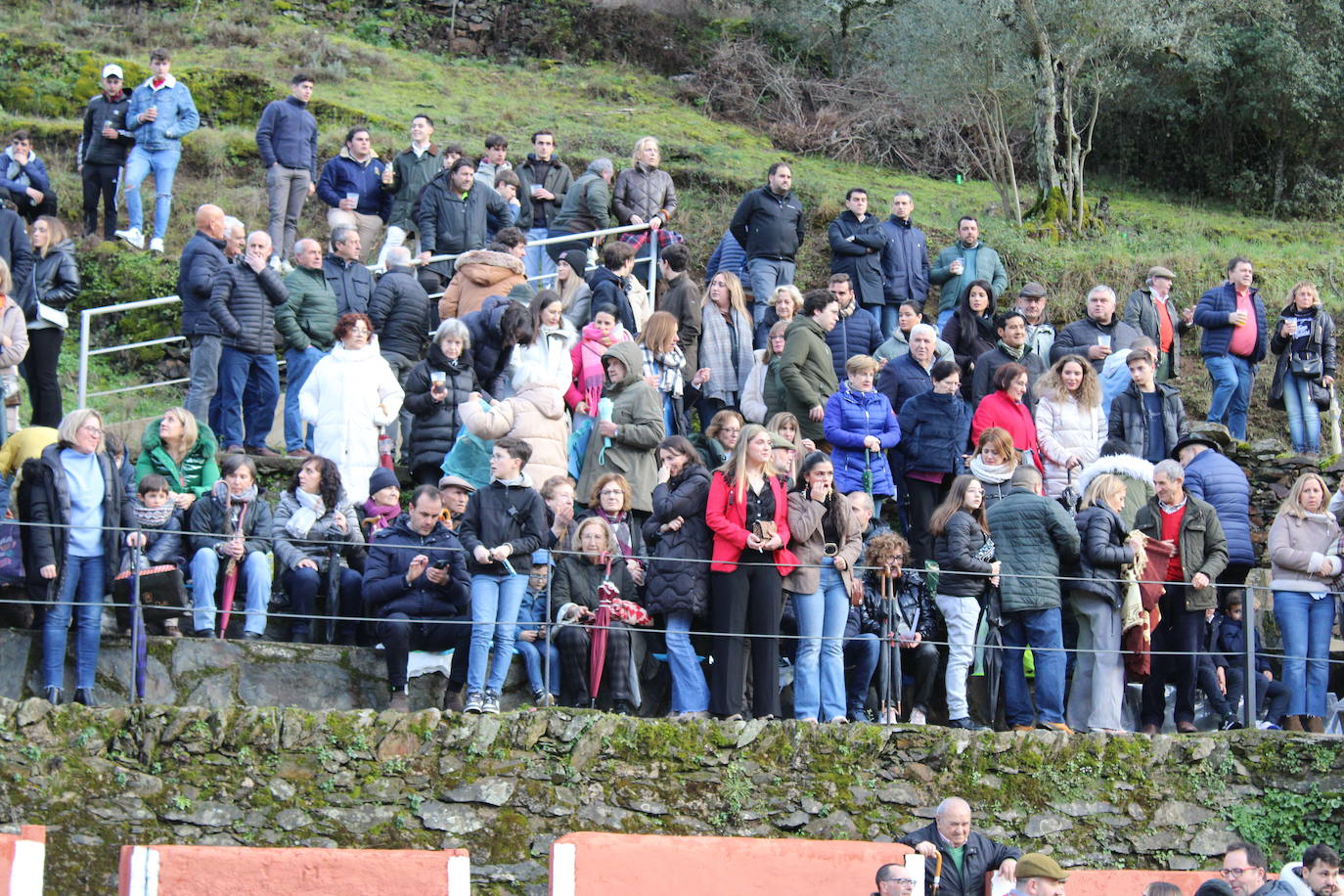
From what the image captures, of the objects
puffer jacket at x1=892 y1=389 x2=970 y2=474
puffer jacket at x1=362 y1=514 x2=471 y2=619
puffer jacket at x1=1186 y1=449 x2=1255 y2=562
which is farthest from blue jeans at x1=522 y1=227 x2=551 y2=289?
puffer jacket at x1=1186 y1=449 x2=1255 y2=562

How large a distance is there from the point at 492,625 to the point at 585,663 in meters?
0.57

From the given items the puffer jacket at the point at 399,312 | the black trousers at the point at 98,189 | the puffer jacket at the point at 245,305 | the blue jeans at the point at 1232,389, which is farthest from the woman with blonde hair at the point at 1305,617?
the black trousers at the point at 98,189

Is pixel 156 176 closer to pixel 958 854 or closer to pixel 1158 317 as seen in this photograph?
pixel 1158 317

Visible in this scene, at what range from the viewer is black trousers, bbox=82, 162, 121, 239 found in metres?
16.1

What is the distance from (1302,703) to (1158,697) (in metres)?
0.84

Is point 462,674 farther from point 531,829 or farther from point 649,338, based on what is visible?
point 649,338

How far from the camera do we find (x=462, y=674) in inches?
401

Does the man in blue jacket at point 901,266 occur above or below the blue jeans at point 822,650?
above

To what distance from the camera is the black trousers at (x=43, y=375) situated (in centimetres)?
1319

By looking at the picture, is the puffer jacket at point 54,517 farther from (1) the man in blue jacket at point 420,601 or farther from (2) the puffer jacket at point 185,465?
(1) the man in blue jacket at point 420,601

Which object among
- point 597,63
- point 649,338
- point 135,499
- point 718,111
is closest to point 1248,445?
point 649,338

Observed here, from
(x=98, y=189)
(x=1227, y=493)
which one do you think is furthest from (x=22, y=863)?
(x=98, y=189)

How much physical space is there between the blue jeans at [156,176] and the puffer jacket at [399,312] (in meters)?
3.27

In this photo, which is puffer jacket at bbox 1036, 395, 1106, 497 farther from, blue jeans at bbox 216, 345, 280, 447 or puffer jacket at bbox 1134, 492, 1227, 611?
blue jeans at bbox 216, 345, 280, 447
